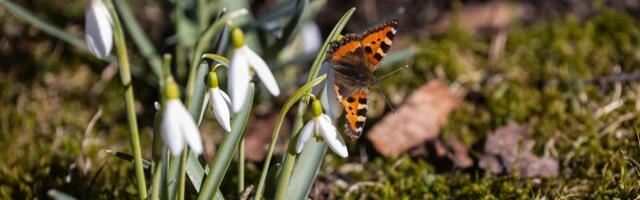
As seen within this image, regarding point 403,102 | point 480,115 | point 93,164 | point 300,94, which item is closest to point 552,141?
point 480,115

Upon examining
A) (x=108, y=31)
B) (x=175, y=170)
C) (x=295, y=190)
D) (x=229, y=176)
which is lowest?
(x=229, y=176)

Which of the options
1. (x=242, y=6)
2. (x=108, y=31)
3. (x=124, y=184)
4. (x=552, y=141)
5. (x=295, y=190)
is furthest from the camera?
(x=242, y=6)

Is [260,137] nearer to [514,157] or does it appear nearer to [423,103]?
[423,103]

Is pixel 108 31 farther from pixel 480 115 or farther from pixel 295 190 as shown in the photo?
pixel 480 115

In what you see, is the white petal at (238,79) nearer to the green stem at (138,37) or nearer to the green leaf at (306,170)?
the green leaf at (306,170)

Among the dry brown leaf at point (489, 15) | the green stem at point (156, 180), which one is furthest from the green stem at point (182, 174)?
the dry brown leaf at point (489, 15)

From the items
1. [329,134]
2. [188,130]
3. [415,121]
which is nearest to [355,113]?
[329,134]

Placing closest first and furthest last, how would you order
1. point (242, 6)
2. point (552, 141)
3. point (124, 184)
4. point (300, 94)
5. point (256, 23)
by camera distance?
point (300, 94) < point (124, 184) < point (552, 141) < point (256, 23) < point (242, 6)

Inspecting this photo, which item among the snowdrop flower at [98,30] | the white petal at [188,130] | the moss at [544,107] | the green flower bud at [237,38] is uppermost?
the snowdrop flower at [98,30]
